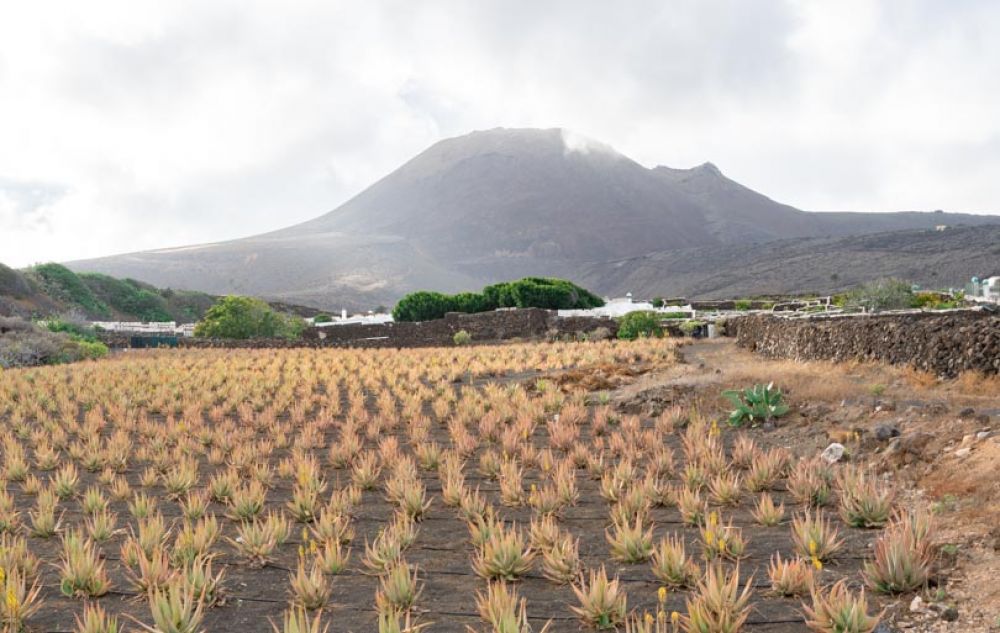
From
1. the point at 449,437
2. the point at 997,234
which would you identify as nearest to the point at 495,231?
the point at 997,234

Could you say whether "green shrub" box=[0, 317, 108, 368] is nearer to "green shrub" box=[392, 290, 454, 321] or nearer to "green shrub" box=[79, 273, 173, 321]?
"green shrub" box=[392, 290, 454, 321]

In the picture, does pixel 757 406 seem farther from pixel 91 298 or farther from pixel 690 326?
pixel 91 298

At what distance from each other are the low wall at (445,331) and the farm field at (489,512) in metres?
21.5

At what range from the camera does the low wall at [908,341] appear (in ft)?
35.4

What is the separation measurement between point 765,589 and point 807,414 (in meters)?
5.68

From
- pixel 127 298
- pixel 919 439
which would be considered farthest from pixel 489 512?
pixel 127 298

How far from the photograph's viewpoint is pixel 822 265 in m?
93.3

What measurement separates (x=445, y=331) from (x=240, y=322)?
11.6 metres

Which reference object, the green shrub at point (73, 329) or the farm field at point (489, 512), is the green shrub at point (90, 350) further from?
the farm field at point (489, 512)

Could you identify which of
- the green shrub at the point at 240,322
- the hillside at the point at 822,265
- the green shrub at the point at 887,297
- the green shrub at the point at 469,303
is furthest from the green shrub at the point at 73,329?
the hillside at the point at 822,265

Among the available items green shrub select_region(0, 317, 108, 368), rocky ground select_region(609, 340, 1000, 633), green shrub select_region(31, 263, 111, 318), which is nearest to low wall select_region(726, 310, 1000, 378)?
rocky ground select_region(609, 340, 1000, 633)

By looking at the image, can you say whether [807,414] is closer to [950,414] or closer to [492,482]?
[950,414]

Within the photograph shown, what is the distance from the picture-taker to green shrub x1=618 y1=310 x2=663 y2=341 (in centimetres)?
3419

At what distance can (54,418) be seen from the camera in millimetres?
15109
